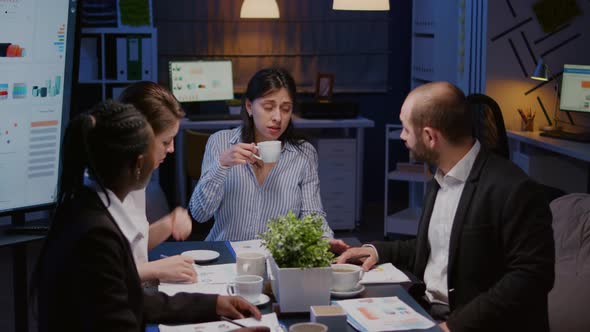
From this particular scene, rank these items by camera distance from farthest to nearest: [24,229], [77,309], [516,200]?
[24,229] → [516,200] → [77,309]

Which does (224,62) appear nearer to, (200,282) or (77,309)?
(200,282)

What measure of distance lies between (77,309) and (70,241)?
143 mm

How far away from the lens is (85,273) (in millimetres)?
1678

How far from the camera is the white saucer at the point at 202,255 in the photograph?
2576mm

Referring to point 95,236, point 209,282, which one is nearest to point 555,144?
point 209,282

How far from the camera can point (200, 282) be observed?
7.72 feet

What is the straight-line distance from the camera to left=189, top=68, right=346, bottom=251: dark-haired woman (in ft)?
10.5

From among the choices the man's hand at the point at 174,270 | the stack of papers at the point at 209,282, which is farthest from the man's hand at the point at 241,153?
the man's hand at the point at 174,270

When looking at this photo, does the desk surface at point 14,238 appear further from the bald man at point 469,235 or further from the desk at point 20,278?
the bald man at point 469,235

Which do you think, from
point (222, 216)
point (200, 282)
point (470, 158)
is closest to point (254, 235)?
point (222, 216)

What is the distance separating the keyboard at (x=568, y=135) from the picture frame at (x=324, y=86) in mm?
2006

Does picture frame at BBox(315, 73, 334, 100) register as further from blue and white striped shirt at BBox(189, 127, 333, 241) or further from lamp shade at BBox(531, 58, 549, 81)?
blue and white striped shirt at BBox(189, 127, 333, 241)

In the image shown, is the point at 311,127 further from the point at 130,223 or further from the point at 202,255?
the point at 130,223

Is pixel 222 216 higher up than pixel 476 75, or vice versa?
pixel 476 75
